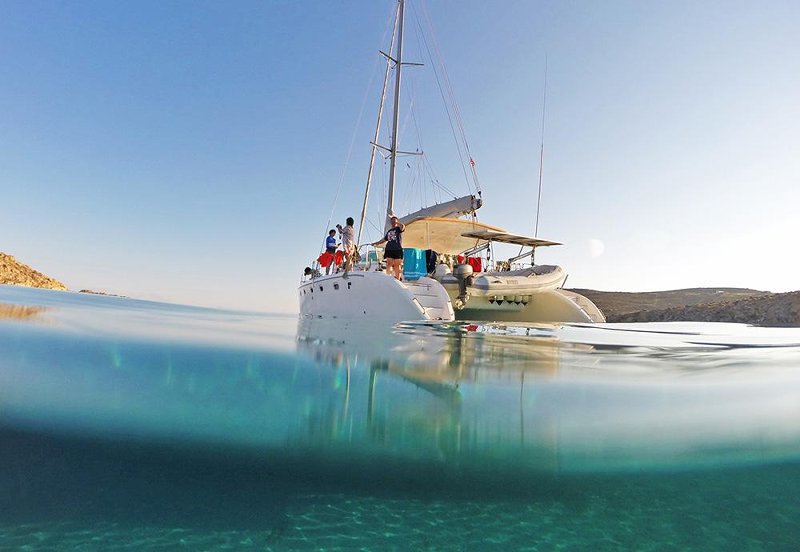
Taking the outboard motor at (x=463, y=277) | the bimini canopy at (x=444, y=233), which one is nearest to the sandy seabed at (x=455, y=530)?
the outboard motor at (x=463, y=277)

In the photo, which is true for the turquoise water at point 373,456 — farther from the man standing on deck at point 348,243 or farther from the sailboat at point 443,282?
the man standing on deck at point 348,243

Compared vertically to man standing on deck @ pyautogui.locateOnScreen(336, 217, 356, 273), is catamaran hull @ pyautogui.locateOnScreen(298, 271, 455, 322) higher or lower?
lower

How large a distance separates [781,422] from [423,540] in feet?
13.2

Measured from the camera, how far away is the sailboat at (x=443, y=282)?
11906mm

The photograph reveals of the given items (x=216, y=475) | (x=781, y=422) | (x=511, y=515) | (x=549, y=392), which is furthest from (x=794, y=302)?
(x=216, y=475)

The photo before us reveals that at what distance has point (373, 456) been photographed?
2662mm

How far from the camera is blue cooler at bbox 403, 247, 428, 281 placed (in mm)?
13758

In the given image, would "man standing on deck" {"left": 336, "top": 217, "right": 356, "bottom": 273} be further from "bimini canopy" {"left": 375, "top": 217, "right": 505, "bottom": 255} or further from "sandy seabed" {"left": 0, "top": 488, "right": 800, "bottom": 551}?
"sandy seabed" {"left": 0, "top": 488, "right": 800, "bottom": 551}

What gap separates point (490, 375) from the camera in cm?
409

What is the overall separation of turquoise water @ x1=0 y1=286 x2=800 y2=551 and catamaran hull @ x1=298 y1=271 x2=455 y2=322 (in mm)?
6886

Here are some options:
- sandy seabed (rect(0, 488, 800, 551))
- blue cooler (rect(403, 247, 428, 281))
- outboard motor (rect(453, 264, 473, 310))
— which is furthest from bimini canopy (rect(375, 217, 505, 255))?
sandy seabed (rect(0, 488, 800, 551))

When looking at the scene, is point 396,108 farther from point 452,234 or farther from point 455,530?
point 455,530

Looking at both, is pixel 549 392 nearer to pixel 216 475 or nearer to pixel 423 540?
pixel 423 540

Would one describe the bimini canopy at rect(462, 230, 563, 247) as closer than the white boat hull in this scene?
No
